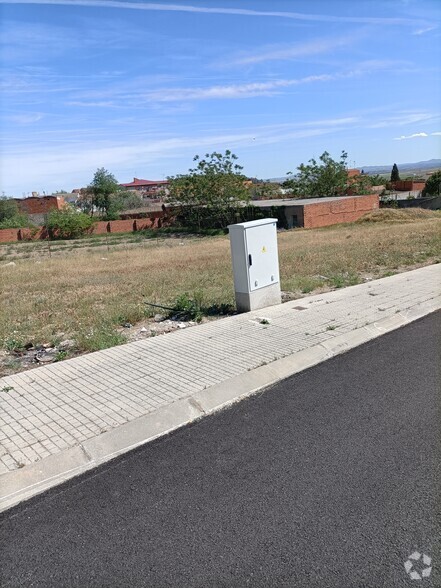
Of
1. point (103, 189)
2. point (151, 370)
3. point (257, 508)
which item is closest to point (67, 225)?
point (103, 189)

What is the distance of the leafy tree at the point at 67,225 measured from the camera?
55.8 meters

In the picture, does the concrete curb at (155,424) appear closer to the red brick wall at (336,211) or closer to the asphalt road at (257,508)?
the asphalt road at (257,508)

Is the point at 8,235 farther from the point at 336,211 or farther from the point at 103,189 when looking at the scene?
the point at 336,211

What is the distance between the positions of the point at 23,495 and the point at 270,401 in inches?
87.4

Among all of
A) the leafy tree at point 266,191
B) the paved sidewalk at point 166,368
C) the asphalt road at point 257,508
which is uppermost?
the leafy tree at point 266,191

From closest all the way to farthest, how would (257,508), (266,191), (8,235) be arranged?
(257,508) < (8,235) < (266,191)

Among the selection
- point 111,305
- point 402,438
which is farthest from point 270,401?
point 111,305

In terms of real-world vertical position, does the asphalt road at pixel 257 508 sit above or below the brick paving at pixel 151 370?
below

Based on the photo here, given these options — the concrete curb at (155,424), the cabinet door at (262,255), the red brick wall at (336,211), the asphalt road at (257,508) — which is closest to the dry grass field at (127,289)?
the cabinet door at (262,255)

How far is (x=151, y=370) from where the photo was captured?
17.6ft

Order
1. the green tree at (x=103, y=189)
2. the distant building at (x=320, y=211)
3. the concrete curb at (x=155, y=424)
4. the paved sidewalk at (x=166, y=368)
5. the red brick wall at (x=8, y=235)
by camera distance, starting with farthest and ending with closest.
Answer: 1. the green tree at (x=103, y=189)
2. the red brick wall at (x=8, y=235)
3. the distant building at (x=320, y=211)
4. the paved sidewalk at (x=166, y=368)
5. the concrete curb at (x=155, y=424)

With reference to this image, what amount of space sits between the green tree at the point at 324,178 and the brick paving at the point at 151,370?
4976cm

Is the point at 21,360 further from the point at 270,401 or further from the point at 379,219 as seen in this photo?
the point at 379,219

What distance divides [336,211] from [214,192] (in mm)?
12987
